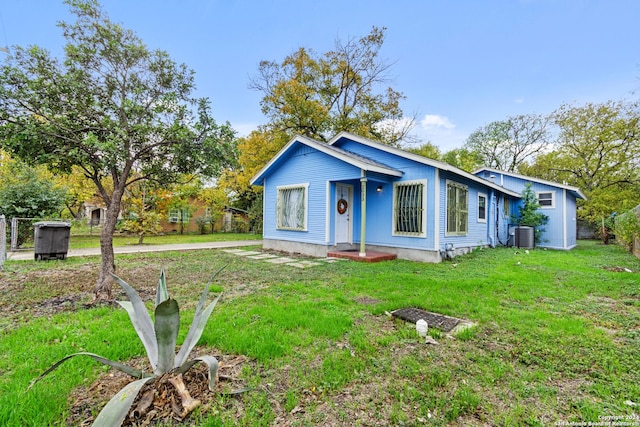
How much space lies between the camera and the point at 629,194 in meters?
15.5

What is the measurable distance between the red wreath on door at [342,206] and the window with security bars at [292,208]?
3.87 feet

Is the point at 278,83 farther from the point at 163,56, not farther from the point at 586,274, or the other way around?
the point at 586,274

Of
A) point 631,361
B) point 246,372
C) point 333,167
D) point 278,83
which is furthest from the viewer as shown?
point 278,83

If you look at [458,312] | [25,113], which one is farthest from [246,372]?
[25,113]

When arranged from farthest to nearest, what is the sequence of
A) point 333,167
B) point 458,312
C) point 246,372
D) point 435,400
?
point 333,167, point 458,312, point 246,372, point 435,400

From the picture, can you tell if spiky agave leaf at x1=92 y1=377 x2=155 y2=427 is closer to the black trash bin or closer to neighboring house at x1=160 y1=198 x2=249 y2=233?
the black trash bin

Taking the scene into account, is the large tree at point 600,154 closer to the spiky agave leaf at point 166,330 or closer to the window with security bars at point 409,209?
the window with security bars at point 409,209

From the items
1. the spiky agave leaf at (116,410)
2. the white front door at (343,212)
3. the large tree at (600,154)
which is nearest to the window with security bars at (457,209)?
the white front door at (343,212)

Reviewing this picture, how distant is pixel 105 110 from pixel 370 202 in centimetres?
724

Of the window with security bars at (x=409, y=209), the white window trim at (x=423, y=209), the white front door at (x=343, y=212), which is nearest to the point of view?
the white window trim at (x=423, y=209)

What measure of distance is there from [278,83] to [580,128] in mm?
19142

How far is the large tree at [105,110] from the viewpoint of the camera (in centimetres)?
370

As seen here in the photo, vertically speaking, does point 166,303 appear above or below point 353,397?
above

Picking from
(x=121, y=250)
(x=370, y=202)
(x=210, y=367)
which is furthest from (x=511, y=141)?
(x=210, y=367)
